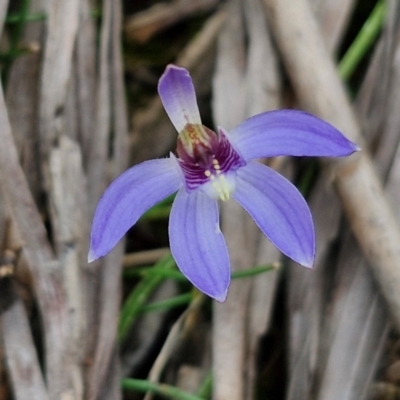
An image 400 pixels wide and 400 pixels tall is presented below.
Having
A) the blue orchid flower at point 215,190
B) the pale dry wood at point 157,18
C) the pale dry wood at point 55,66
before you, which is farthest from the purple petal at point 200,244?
the pale dry wood at point 157,18

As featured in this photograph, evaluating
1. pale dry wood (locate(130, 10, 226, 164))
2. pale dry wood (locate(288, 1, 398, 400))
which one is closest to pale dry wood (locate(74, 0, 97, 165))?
pale dry wood (locate(130, 10, 226, 164))

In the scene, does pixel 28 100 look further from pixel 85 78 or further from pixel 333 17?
pixel 333 17

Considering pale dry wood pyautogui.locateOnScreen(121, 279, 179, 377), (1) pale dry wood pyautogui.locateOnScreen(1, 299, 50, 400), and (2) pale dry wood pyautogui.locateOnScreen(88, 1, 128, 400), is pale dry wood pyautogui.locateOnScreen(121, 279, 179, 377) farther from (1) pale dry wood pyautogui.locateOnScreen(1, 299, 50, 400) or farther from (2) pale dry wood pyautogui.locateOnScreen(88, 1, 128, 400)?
(1) pale dry wood pyautogui.locateOnScreen(1, 299, 50, 400)

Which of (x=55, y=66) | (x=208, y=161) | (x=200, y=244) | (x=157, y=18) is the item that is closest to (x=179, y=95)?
(x=208, y=161)

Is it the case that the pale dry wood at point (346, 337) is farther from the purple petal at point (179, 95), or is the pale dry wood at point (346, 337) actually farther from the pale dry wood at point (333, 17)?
the purple petal at point (179, 95)

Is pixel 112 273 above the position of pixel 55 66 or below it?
below

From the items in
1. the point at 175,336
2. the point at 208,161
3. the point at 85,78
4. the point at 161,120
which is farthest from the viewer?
the point at 161,120

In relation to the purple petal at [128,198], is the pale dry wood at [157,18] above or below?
above
